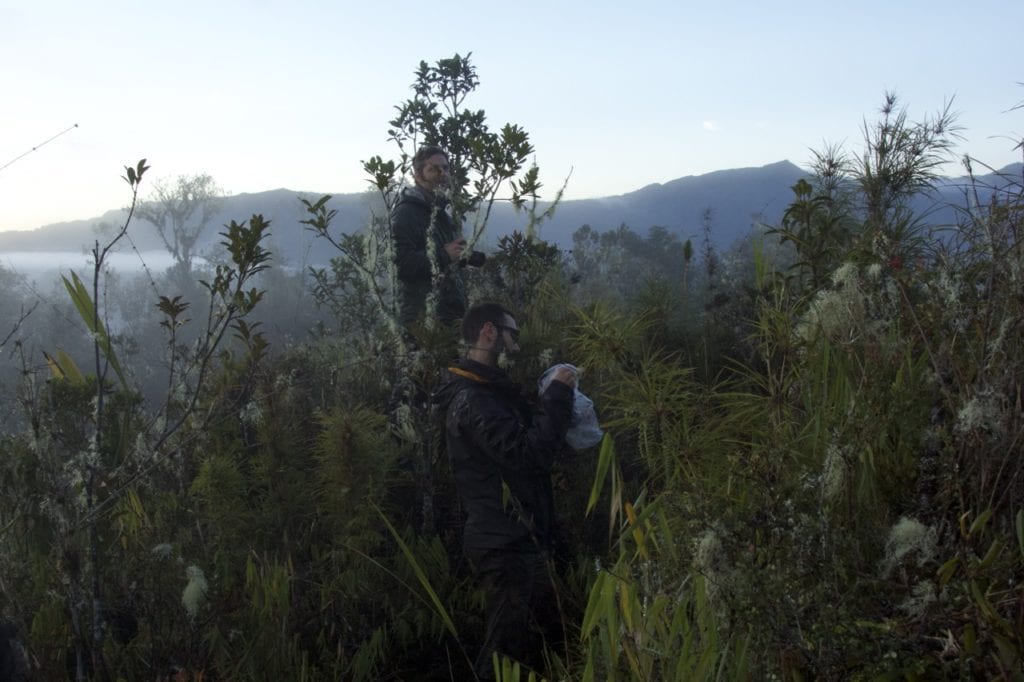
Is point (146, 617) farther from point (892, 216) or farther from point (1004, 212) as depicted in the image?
point (892, 216)

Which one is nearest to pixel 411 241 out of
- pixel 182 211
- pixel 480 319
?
pixel 480 319

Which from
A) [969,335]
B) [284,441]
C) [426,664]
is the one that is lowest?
[426,664]

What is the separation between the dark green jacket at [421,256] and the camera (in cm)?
520

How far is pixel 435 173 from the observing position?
532 centimetres

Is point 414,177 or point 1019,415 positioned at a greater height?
point 414,177

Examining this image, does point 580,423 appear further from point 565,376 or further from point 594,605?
point 594,605

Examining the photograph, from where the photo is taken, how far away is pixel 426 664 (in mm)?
3859

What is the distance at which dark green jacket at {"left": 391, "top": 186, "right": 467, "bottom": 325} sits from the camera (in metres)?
5.20

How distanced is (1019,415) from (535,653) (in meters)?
2.57

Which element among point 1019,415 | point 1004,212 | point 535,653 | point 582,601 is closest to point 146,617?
point 535,653

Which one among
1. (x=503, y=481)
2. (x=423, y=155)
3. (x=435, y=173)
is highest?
(x=423, y=155)

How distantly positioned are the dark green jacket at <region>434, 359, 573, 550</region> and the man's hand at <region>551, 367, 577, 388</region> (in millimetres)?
28

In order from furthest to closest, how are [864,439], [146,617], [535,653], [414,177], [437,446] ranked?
[414,177] < [437,446] < [535,653] < [146,617] < [864,439]

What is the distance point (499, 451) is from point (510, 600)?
70 centimetres
